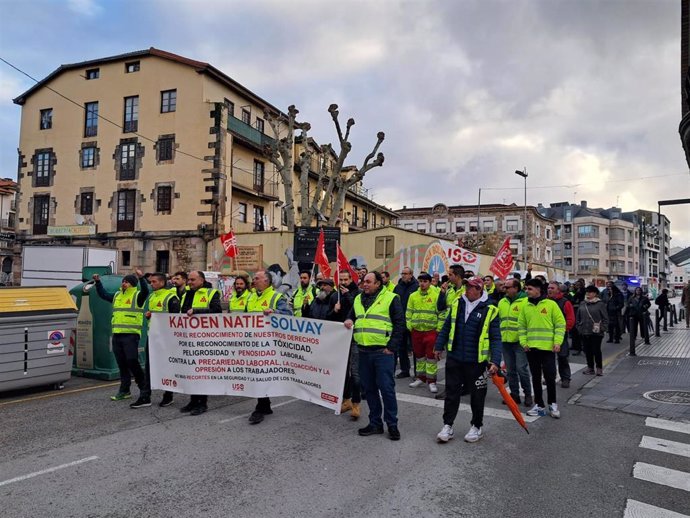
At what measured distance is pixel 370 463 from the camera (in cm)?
494

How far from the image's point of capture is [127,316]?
718 centimetres

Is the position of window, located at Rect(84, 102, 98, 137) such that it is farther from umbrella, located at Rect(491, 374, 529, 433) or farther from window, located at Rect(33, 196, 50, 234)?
umbrella, located at Rect(491, 374, 529, 433)

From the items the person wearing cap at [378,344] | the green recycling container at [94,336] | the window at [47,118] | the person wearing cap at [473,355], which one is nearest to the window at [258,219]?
the window at [47,118]

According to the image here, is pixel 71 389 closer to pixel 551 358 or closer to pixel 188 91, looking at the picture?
pixel 551 358

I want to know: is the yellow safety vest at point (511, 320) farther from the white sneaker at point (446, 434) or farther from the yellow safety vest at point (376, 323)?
the yellow safety vest at point (376, 323)

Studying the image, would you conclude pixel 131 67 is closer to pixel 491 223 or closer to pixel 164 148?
pixel 164 148

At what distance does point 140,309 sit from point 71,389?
2458mm

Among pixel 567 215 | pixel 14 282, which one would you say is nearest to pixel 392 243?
pixel 14 282

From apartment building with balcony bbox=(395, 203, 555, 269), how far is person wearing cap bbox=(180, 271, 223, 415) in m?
57.6

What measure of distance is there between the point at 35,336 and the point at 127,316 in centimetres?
206

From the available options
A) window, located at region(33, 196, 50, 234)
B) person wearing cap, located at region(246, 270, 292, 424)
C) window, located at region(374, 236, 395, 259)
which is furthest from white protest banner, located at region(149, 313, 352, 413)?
window, located at region(33, 196, 50, 234)

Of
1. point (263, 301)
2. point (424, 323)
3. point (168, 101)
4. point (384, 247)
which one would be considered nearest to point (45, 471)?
point (263, 301)

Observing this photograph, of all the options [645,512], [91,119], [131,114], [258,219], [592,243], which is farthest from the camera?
[592,243]

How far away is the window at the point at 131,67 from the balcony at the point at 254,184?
864 cm
